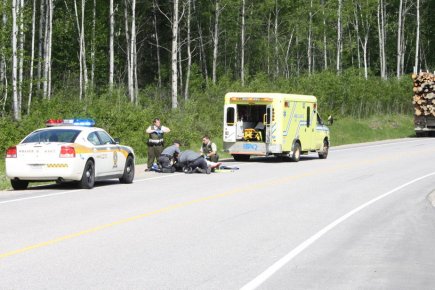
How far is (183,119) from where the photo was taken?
35.2 metres

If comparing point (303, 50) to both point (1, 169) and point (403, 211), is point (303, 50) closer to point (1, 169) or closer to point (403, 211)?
point (1, 169)

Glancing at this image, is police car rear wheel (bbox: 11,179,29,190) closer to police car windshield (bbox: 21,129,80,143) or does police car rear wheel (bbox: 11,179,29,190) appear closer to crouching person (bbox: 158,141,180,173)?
police car windshield (bbox: 21,129,80,143)

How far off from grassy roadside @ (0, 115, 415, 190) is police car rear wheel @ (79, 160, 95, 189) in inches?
1089

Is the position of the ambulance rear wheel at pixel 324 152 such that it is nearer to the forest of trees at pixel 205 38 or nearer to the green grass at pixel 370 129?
the green grass at pixel 370 129

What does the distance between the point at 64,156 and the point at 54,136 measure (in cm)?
94

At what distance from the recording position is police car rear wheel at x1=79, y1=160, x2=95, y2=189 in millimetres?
18938

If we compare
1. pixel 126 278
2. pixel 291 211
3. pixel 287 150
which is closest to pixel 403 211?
pixel 291 211

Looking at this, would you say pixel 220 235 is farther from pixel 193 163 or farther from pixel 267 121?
pixel 267 121

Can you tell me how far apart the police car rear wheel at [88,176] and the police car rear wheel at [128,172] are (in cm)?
175

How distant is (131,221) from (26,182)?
675 centimetres

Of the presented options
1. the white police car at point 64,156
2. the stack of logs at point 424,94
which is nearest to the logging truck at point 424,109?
the stack of logs at point 424,94

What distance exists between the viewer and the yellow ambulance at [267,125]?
29922 millimetres

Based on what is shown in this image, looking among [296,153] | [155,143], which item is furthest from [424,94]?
[155,143]

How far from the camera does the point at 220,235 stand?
1189 centimetres
